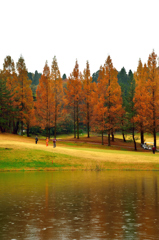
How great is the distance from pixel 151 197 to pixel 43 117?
2059 inches

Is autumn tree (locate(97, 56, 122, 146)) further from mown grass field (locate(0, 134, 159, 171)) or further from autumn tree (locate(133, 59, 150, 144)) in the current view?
mown grass field (locate(0, 134, 159, 171))

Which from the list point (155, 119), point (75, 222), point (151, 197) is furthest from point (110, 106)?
point (75, 222)

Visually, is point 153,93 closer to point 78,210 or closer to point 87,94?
point 87,94

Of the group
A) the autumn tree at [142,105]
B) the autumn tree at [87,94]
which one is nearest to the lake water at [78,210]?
the autumn tree at [142,105]

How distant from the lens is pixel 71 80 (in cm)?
7488

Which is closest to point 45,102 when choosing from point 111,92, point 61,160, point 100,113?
point 100,113

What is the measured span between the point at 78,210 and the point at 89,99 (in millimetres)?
59506

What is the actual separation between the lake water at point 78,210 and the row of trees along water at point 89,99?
35409mm

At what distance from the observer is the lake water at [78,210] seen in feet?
43.7

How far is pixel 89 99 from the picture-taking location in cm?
7675

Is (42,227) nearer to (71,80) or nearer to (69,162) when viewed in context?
(69,162)

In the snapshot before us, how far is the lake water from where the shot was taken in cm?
1333

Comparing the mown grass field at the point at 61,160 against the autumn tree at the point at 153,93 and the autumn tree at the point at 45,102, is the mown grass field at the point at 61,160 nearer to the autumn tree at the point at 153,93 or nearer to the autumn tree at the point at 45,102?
the autumn tree at the point at 153,93

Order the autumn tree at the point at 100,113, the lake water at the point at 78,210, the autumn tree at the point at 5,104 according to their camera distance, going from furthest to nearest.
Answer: the autumn tree at the point at 5,104 → the autumn tree at the point at 100,113 → the lake water at the point at 78,210
